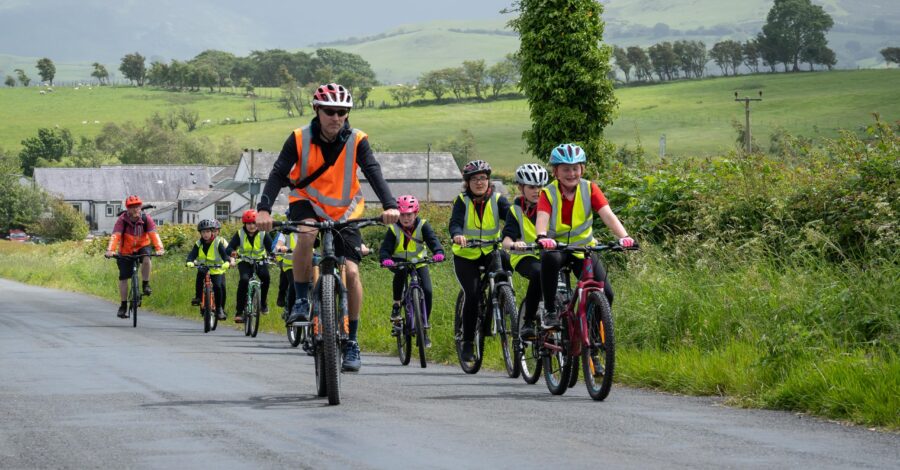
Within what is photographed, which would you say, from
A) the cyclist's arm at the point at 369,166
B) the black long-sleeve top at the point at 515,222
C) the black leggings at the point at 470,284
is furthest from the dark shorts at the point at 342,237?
the black leggings at the point at 470,284

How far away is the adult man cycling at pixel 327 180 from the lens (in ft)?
31.9

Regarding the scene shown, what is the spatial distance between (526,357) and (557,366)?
1288 millimetres

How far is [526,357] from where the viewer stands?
12.3 meters

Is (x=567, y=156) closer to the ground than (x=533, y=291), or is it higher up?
higher up

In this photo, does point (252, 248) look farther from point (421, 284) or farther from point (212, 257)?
point (421, 284)

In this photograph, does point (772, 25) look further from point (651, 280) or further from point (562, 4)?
point (651, 280)

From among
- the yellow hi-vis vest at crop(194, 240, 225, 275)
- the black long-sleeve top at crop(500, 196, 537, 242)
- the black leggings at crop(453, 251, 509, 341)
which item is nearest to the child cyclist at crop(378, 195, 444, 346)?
the black leggings at crop(453, 251, 509, 341)

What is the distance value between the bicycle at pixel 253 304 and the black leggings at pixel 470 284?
7747 millimetres

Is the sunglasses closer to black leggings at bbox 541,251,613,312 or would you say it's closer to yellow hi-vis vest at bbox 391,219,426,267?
black leggings at bbox 541,251,613,312

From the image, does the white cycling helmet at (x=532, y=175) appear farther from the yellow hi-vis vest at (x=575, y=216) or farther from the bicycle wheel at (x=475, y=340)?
the yellow hi-vis vest at (x=575, y=216)

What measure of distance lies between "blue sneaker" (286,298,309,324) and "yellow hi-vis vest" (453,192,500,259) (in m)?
3.18

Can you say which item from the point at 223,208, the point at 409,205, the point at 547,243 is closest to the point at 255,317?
the point at 409,205

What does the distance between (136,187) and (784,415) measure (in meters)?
147

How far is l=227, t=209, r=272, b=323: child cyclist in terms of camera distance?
20641 millimetres
